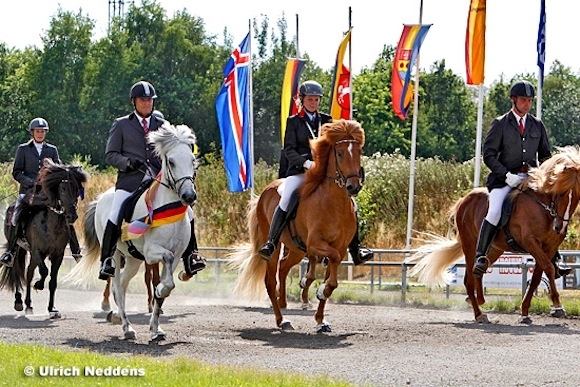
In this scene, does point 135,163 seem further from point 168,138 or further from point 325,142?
point 325,142

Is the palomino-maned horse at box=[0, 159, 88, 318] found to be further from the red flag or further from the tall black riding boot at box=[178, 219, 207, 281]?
the red flag

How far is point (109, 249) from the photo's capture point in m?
14.4

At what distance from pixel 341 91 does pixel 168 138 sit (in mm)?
14072

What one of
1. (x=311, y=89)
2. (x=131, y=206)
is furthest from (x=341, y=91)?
(x=131, y=206)

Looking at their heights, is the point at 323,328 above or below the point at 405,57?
below

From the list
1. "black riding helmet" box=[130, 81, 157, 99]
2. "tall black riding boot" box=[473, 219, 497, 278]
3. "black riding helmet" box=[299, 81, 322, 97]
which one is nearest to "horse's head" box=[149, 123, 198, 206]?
"black riding helmet" box=[130, 81, 157, 99]

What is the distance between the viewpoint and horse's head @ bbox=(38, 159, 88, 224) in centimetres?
1789

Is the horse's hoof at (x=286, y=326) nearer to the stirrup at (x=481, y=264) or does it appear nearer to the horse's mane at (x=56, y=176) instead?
the stirrup at (x=481, y=264)

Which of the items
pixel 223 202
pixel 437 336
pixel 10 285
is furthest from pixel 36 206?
pixel 223 202

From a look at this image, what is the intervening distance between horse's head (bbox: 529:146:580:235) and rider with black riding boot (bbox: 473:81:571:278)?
0.59 m

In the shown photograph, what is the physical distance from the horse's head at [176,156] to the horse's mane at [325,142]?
175 centimetres

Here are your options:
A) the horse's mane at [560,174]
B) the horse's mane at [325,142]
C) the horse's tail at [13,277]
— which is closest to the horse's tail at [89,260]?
the horse's tail at [13,277]

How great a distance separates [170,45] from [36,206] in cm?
7306

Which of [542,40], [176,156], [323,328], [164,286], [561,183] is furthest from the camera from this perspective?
[542,40]
